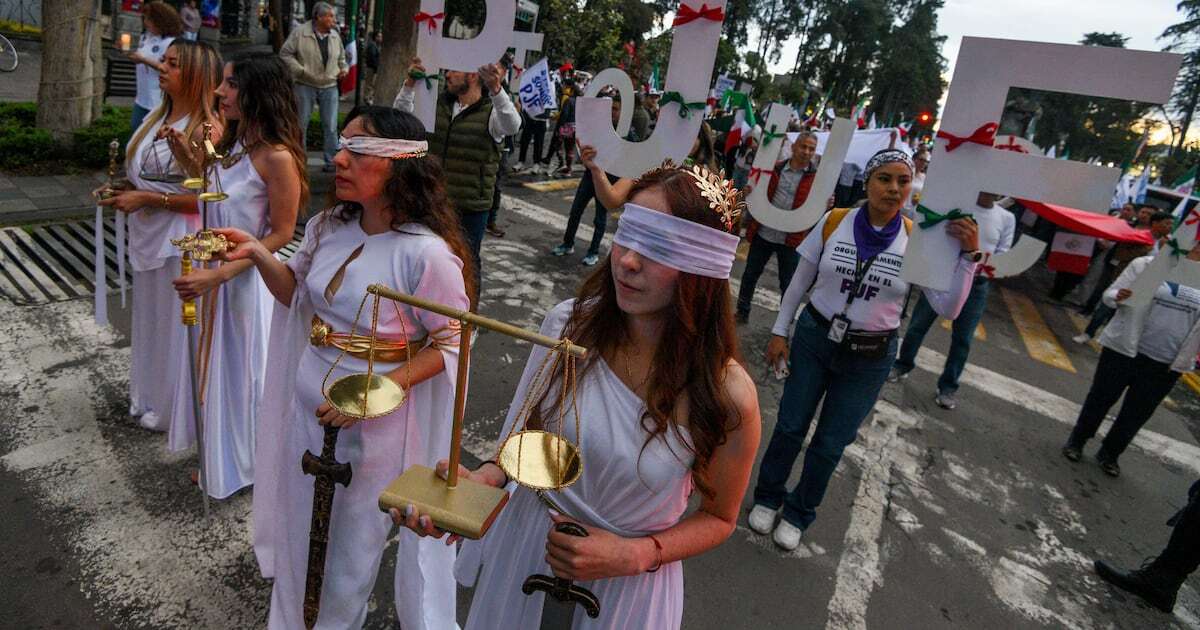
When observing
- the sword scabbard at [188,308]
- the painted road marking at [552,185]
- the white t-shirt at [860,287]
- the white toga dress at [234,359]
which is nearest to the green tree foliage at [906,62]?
the painted road marking at [552,185]

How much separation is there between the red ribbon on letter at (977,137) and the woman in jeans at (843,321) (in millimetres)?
434

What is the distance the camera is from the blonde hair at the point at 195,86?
3245 mm

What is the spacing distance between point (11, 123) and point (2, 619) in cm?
747

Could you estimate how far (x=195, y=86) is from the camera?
3.29 metres

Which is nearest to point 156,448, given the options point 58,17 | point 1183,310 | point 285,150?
point 285,150

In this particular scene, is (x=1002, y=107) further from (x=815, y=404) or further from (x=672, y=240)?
(x=672, y=240)

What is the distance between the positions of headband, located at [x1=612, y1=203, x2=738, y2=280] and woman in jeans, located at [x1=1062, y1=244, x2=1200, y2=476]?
465 centimetres

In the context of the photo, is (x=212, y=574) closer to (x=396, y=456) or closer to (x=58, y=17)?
(x=396, y=456)

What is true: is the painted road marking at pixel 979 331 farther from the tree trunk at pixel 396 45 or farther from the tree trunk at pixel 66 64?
the tree trunk at pixel 66 64

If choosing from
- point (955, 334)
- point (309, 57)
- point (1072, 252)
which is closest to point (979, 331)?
point (955, 334)

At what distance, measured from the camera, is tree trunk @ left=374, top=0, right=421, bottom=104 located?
941cm

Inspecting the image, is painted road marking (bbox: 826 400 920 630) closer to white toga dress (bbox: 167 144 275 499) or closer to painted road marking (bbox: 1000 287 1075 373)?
white toga dress (bbox: 167 144 275 499)

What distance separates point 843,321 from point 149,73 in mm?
8252

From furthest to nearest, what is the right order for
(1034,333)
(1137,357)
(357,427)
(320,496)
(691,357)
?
(1034,333) < (1137,357) < (357,427) < (320,496) < (691,357)
